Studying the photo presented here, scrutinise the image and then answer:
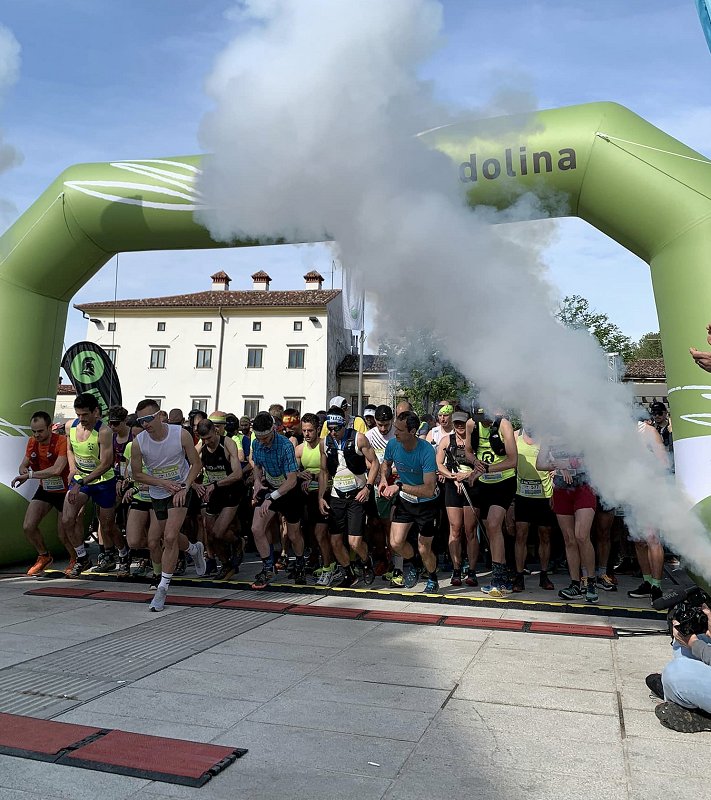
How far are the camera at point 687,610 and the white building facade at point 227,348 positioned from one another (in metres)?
36.3

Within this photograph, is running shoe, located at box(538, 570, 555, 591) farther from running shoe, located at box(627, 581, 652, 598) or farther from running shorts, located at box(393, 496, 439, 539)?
running shorts, located at box(393, 496, 439, 539)

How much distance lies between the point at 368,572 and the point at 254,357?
35151 mm

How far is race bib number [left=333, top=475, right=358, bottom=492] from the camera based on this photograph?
23.8 ft

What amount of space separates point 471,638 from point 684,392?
256 cm

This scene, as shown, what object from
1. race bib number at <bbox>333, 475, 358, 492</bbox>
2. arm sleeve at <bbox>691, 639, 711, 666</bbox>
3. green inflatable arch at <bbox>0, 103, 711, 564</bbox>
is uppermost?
green inflatable arch at <bbox>0, 103, 711, 564</bbox>

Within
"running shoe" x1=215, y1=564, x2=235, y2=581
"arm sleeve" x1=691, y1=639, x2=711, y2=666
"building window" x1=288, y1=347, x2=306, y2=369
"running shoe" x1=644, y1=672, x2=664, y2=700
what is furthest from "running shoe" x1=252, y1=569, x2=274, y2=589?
"building window" x1=288, y1=347, x2=306, y2=369

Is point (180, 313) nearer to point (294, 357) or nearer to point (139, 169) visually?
point (294, 357)

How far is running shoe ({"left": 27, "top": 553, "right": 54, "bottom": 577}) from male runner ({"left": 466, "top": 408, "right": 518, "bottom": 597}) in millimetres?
4820

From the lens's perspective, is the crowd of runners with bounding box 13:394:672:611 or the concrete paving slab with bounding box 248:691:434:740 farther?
the crowd of runners with bounding box 13:394:672:611

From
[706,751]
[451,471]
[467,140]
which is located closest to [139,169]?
[467,140]

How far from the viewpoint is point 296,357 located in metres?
41.2

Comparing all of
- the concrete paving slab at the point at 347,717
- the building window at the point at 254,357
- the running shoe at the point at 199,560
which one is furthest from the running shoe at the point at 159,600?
the building window at the point at 254,357

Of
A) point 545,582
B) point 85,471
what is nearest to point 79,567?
point 85,471

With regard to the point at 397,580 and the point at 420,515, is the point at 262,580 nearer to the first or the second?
the point at 397,580
